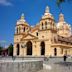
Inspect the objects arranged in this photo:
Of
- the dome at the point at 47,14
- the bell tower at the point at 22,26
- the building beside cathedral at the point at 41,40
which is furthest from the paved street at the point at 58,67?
the bell tower at the point at 22,26

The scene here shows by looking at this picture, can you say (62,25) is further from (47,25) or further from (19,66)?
(19,66)

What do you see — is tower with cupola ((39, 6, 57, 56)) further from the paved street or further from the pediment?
the paved street

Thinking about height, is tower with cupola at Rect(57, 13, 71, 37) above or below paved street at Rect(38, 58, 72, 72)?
above

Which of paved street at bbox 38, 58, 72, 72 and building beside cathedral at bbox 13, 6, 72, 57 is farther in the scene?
building beside cathedral at bbox 13, 6, 72, 57

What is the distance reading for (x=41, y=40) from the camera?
60.4m

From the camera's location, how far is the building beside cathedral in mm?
58406

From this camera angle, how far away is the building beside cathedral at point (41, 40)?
58406 millimetres

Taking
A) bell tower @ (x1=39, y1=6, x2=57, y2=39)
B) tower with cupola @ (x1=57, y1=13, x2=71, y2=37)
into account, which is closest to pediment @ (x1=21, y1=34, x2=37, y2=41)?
bell tower @ (x1=39, y1=6, x2=57, y2=39)

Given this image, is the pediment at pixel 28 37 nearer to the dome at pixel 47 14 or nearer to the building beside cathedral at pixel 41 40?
the building beside cathedral at pixel 41 40

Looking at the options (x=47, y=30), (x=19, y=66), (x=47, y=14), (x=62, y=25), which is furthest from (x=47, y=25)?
(x=19, y=66)

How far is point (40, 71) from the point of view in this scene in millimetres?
25594

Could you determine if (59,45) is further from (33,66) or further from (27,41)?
(33,66)

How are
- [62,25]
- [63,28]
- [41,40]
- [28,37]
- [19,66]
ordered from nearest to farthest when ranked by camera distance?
1. [19,66]
2. [41,40]
3. [28,37]
4. [63,28]
5. [62,25]

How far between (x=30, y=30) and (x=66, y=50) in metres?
12.1
